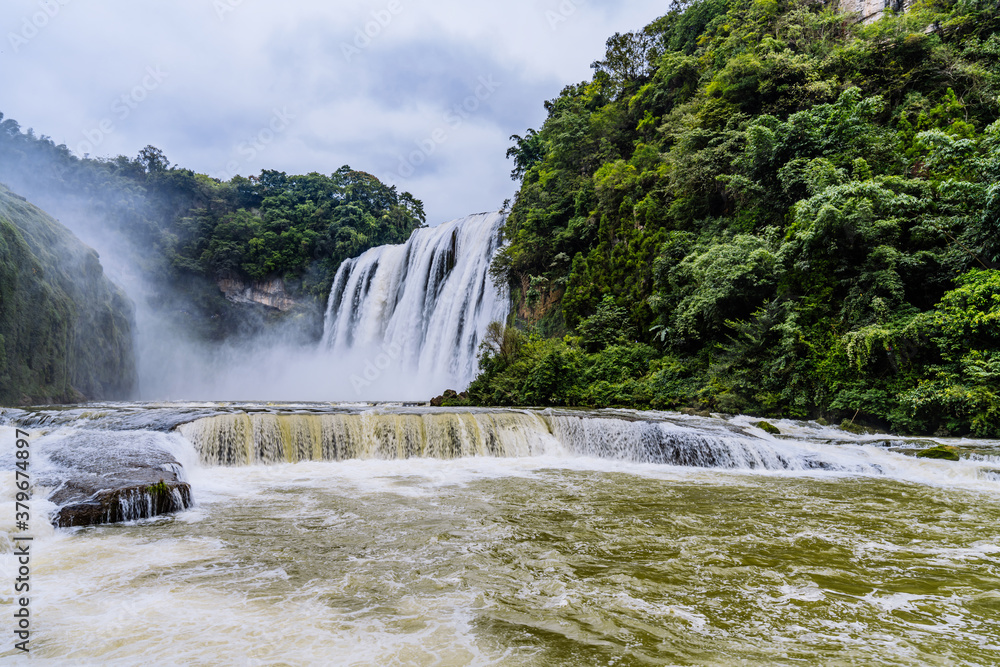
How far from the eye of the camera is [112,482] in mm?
5449

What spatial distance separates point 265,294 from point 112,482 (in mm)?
34214

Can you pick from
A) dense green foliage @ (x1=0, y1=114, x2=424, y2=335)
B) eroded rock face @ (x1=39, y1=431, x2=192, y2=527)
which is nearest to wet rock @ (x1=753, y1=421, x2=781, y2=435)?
eroded rock face @ (x1=39, y1=431, x2=192, y2=527)

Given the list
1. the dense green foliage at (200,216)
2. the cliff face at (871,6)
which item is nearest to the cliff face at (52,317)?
the dense green foliage at (200,216)

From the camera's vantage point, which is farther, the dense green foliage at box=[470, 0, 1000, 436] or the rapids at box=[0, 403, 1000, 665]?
the dense green foliage at box=[470, 0, 1000, 436]

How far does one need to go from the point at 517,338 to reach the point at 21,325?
1763cm

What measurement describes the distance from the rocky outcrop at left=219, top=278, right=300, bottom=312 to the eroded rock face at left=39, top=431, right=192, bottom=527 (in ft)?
101

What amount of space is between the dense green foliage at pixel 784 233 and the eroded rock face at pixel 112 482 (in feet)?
35.6

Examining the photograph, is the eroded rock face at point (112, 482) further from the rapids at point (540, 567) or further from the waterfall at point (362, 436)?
the waterfall at point (362, 436)

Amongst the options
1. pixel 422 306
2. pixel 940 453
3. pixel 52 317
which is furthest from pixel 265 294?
pixel 940 453

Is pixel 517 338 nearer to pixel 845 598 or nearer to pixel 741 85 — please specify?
pixel 741 85

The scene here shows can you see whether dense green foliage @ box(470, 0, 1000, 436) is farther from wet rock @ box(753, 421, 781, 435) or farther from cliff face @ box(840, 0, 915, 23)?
wet rock @ box(753, 421, 781, 435)

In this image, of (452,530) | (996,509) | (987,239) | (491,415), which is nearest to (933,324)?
(987,239)

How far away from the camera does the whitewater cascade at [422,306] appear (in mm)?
22812

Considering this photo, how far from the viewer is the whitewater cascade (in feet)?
74.8
